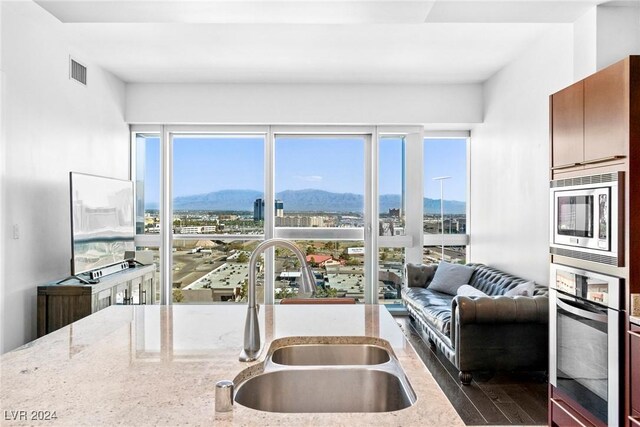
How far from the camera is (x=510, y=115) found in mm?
4617

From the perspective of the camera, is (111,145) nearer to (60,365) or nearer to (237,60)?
(237,60)

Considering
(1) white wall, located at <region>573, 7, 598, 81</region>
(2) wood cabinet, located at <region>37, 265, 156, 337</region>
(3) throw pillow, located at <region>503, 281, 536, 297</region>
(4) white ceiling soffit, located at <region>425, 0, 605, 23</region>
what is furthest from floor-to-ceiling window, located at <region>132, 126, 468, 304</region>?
(4) white ceiling soffit, located at <region>425, 0, 605, 23</region>

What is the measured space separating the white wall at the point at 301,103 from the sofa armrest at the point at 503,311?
112 inches

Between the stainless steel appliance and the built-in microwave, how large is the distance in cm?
11

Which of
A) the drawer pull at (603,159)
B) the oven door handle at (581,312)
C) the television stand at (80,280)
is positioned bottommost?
the television stand at (80,280)

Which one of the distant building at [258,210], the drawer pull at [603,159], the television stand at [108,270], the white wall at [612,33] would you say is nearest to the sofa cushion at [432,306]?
the drawer pull at [603,159]

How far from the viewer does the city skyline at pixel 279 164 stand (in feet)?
18.7

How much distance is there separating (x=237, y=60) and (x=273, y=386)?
3849mm

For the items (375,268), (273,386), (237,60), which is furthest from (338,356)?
(375,268)

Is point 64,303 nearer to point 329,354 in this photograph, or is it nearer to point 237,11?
point 237,11

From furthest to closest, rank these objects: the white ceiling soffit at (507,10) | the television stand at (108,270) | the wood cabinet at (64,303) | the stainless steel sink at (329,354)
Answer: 1. the television stand at (108,270)
2. the wood cabinet at (64,303)
3. the white ceiling soffit at (507,10)
4. the stainless steel sink at (329,354)

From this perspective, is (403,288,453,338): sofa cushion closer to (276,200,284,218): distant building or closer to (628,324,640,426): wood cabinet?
(628,324,640,426): wood cabinet

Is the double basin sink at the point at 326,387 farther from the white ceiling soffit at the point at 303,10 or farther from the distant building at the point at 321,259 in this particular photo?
the distant building at the point at 321,259

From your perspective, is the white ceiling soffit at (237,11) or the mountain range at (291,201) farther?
the mountain range at (291,201)
